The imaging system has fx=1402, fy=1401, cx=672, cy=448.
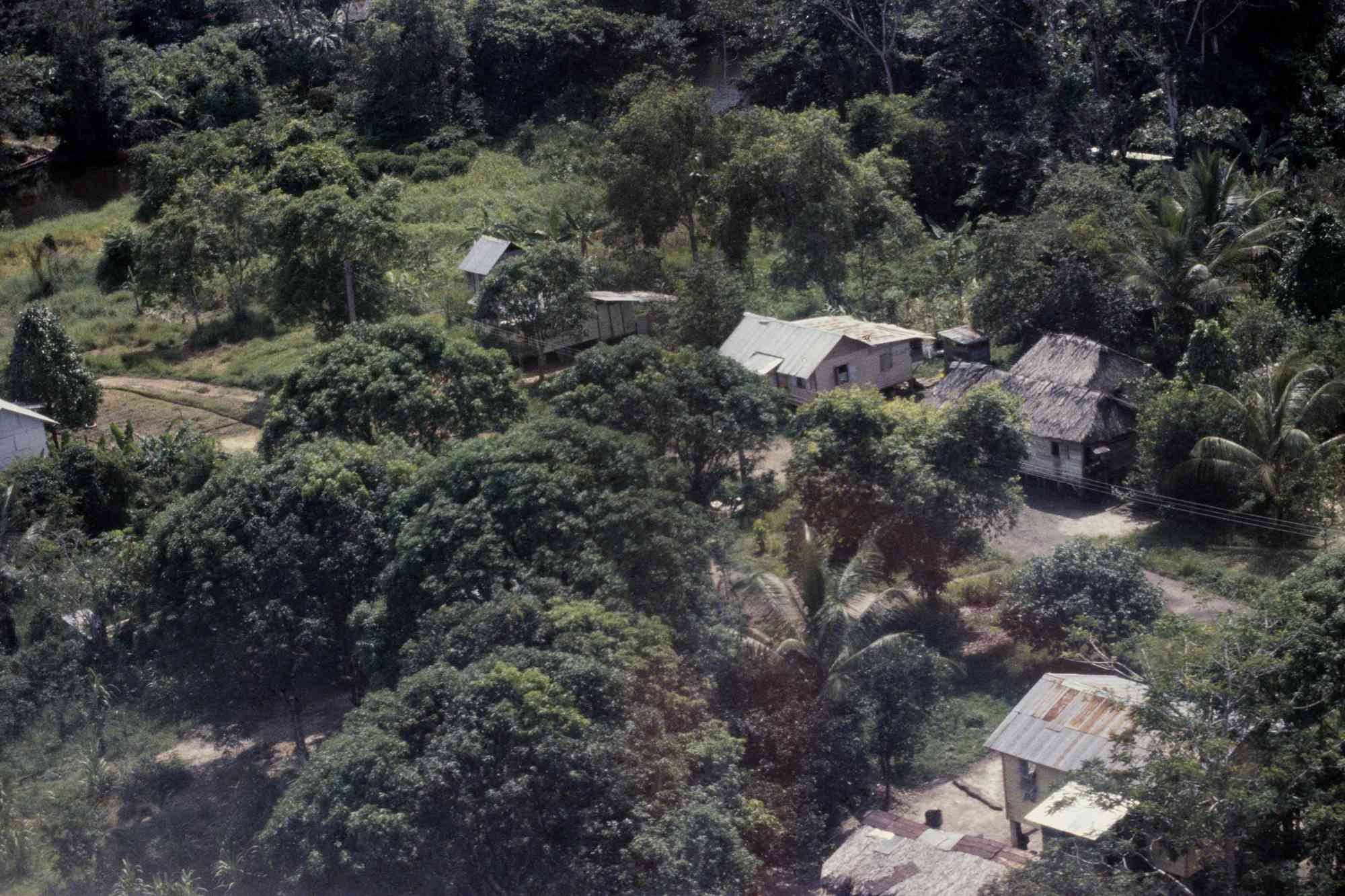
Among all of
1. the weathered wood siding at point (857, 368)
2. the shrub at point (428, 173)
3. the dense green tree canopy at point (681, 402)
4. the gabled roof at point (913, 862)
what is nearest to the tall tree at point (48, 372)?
the dense green tree canopy at point (681, 402)

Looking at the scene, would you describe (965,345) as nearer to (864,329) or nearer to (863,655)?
(864,329)

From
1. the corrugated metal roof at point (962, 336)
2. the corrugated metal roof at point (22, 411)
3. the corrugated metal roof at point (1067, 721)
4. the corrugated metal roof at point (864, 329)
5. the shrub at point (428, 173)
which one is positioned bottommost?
the corrugated metal roof at point (1067, 721)

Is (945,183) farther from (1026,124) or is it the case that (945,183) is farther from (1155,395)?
(1155,395)

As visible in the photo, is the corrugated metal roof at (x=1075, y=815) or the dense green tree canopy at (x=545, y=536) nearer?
the corrugated metal roof at (x=1075, y=815)

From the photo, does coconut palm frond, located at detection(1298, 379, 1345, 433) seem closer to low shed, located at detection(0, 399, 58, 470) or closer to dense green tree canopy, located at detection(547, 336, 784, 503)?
dense green tree canopy, located at detection(547, 336, 784, 503)

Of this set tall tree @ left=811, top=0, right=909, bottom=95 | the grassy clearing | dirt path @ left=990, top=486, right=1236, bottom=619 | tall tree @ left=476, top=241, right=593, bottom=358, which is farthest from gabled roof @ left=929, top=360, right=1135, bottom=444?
tall tree @ left=811, top=0, right=909, bottom=95

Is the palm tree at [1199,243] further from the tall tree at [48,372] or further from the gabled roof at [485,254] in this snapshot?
the tall tree at [48,372]
